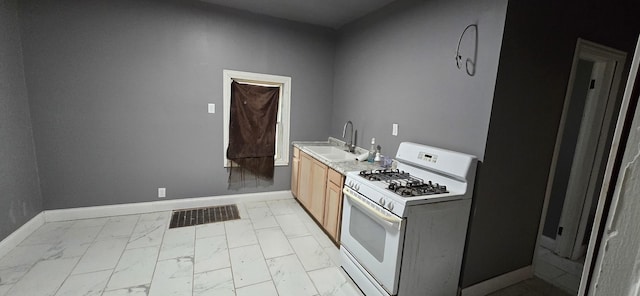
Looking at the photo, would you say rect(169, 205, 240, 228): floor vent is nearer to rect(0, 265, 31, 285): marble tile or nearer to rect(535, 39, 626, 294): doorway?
rect(0, 265, 31, 285): marble tile

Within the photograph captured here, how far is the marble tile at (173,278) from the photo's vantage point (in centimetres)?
199

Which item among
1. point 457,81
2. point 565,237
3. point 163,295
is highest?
point 457,81

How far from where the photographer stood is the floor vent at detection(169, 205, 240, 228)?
3.08 m

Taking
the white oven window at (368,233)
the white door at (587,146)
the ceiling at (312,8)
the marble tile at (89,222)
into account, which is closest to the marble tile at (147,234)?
the marble tile at (89,222)

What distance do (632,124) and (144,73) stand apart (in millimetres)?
3733

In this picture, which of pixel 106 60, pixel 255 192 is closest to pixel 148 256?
pixel 255 192

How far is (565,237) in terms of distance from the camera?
2686 millimetres

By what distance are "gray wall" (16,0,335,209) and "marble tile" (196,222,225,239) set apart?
631mm

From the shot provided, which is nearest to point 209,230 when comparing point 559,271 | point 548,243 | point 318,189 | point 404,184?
point 318,189

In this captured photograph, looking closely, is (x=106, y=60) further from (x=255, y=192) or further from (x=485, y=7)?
(x=485, y=7)

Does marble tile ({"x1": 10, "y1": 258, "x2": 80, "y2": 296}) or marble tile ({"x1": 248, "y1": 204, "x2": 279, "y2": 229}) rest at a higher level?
marble tile ({"x1": 248, "y1": 204, "x2": 279, "y2": 229})

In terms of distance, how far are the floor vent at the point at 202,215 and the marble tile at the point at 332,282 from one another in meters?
1.44

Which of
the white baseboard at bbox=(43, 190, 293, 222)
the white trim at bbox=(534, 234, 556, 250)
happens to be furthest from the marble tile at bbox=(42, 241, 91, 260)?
the white trim at bbox=(534, 234, 556, 250)

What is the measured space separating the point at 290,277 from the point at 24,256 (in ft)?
7.75
